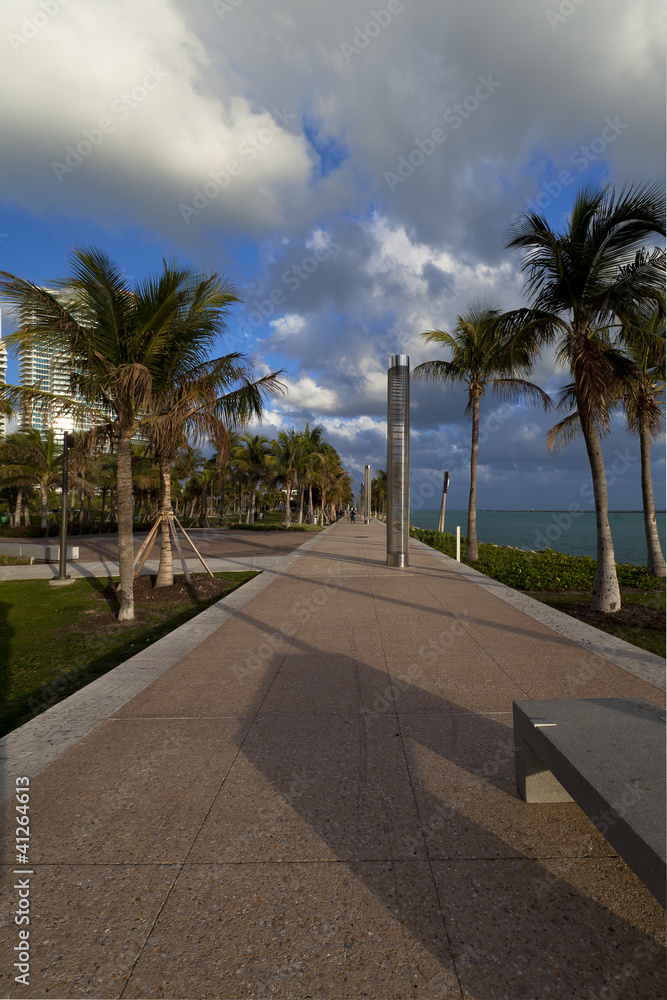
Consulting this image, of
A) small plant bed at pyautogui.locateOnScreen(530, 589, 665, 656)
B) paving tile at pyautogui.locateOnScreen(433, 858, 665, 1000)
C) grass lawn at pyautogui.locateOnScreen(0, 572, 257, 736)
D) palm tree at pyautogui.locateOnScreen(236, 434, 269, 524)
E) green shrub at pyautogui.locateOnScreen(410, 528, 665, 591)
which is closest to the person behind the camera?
paving tile at pyautogui.locateOnScreen(433, 858, 665, 1000)

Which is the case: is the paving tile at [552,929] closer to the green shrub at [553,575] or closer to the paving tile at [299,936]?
the paving tile at [299,936]

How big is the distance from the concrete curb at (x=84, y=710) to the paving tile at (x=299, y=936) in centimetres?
170

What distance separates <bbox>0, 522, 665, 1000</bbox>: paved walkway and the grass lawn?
3.77 feet

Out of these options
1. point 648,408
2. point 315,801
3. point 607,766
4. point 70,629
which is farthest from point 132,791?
point 648,408

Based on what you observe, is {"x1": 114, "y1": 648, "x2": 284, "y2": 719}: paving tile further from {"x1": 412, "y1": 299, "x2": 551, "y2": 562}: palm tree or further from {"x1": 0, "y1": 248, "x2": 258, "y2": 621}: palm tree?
{"x1": 412, "y1": 299, "x2": 551, "y2": 562}: palm tree

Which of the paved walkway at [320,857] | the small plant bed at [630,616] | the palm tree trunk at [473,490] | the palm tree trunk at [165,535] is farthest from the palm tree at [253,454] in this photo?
the paved walkway at [320,857]

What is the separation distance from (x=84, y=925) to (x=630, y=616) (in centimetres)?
824

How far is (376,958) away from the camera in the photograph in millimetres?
1885

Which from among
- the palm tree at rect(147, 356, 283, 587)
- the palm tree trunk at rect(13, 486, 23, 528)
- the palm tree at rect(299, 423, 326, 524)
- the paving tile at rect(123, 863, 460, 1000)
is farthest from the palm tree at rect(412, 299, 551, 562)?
the palm tree trunk at rect(13, 486, 23, 528)

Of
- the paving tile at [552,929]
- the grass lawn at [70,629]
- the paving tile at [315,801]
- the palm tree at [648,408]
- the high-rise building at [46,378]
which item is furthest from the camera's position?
the palm tree at [648,408]

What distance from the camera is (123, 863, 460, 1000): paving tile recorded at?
5.86 feet

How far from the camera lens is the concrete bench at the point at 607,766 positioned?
1876 millimetres

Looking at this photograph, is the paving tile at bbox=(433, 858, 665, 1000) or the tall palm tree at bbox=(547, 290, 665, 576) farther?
the tall palm tree at bbox=(547, 290, 665, 576)

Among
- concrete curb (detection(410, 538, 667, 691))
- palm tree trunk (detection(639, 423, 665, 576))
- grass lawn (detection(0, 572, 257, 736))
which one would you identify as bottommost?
grass lawn (detection(0, 572, 257, 736))
